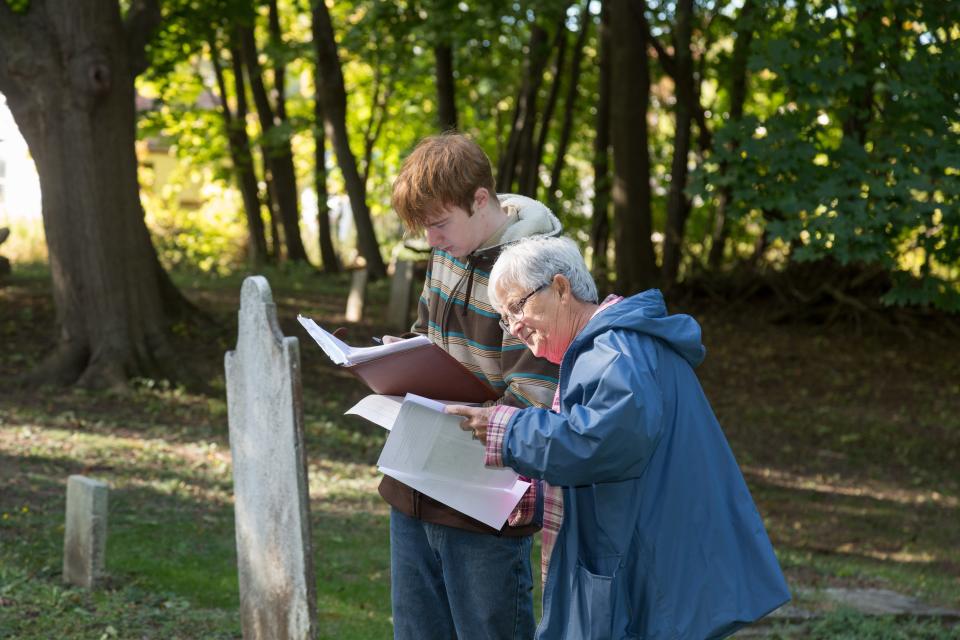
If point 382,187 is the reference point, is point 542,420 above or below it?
below

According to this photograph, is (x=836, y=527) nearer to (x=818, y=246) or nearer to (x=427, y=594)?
(x=818, y=246)

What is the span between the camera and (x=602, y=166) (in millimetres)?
21906

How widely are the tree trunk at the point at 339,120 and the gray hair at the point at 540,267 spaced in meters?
14.8

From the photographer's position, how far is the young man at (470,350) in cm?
325

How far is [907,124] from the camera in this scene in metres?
8.62

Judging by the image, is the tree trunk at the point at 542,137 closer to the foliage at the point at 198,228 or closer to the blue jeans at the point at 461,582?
the foliage at the point at 198,228

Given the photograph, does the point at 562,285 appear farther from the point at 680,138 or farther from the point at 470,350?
the point at 680,138

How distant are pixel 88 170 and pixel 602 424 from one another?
916 cm

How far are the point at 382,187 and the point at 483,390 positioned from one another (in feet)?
98.6

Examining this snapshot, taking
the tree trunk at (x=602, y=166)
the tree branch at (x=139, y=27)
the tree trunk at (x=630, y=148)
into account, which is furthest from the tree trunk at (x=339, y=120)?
the tree branch at (x=139, y=27)

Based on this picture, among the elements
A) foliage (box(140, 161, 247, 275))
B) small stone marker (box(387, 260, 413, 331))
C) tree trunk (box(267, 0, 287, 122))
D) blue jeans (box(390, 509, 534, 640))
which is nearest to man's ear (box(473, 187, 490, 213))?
blue jeans (box(390, 509, 534, 640))

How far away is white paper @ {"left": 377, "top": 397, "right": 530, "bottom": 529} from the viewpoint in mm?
3281

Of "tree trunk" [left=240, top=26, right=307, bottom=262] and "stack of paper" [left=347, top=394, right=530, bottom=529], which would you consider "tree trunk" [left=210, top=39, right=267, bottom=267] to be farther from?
"stack of paper" [left=347, top=394, right=530, bottom=529]

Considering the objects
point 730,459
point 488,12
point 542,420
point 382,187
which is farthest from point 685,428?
point 382,187
